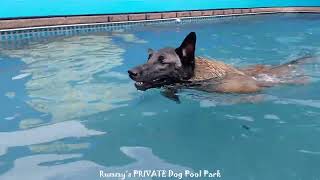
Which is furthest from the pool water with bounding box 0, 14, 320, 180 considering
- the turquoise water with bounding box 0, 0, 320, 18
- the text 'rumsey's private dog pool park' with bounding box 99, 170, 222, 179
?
the turquoise water with bounding box 0, 0, 320, 18

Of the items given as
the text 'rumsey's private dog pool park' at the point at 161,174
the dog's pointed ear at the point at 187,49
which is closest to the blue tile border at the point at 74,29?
the dog's pointed ear at the point at 187,49

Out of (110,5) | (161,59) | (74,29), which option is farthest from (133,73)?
(110,5)

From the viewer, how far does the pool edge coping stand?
32.3 feet

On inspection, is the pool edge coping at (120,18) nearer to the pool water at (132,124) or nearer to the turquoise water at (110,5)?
the turquoise water at (110,5)

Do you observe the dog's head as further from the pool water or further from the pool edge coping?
the pool edge coping

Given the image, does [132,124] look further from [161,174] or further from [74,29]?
[74,29]

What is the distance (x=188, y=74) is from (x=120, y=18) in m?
6.42

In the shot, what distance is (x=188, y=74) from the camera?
17.2 feet

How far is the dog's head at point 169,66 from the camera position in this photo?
4.91m

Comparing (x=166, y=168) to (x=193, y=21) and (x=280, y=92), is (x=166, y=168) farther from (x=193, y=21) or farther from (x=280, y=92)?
(x=193, y=21)

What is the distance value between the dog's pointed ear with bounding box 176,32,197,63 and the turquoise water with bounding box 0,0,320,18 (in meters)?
6.03

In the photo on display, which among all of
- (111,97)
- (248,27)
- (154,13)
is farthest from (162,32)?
(111,97)

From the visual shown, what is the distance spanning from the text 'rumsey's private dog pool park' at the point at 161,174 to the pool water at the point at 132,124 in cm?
5

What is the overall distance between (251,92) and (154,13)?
23.1 feet
